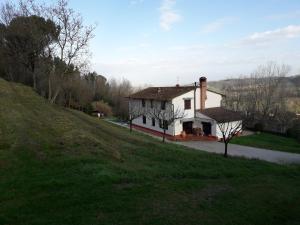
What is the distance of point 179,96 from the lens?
112ft

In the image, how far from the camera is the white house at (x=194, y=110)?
33500mm

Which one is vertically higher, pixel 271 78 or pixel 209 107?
pixel 271 78

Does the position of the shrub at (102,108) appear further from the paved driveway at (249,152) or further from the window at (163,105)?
the paved driveway at (249,152)

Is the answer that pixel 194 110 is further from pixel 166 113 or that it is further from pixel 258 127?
pixel 258 127

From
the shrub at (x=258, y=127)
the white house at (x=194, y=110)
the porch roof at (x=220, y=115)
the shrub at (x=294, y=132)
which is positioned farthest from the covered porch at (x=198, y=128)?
the shrub at (x=294, y=132)

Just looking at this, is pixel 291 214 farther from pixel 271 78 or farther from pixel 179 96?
pixel 271 78

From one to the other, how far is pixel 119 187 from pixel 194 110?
27.0 meters

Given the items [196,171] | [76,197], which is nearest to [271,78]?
[196,171]

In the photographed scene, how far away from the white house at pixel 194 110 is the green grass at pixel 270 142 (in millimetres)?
2315

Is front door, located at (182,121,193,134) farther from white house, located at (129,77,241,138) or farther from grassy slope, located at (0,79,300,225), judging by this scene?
grassy slope, located at (0,79,300,225)

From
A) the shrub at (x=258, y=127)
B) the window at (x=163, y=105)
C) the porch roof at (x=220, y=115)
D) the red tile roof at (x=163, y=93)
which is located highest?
the red tile roof at (x=163, y=93)

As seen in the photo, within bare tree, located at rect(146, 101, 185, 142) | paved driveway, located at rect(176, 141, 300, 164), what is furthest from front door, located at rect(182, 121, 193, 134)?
paved driveway, located at rect(176, 141, 300, 164)

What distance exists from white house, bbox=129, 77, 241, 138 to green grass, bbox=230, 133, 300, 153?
2.31 meters

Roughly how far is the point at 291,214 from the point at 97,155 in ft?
23.1
